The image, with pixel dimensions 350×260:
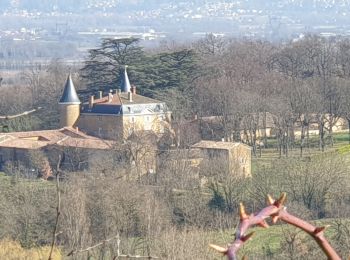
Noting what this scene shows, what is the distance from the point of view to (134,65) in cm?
3697

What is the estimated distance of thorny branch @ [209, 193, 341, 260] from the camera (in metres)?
1.35

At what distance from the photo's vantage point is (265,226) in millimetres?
1381

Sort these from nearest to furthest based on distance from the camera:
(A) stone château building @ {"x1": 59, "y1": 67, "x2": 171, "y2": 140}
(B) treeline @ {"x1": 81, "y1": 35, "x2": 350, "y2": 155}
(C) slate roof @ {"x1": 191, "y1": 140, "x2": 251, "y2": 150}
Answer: (C) slate roof @ {"x1": 191, "y1": 140, "x2": 251, "y2": 150}, (A) stone château building @ {"x1": 59, "y1": 67, "x2": 171, "y2": 140}, (B) treeline @ {"x1": 81, "y1": 35, "x2": 350, "y2": 155}

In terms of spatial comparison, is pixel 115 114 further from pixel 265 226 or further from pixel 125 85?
pixel 265 226

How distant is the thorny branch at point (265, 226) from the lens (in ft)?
4.44

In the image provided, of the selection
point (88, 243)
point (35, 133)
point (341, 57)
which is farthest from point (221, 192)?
point (341, 57)

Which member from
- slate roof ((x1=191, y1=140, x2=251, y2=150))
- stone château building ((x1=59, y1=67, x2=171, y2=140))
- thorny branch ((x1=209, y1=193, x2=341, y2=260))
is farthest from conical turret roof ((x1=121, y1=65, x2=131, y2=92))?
thorny branch ((x1=209, y1=193, x2=341, y2=260))

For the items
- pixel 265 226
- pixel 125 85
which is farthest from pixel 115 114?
pixel 265 226

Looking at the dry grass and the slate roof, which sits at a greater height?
the dry grass

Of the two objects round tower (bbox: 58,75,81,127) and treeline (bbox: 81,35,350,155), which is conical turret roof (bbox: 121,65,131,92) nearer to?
treeline (bbox: 81,35,350,155)

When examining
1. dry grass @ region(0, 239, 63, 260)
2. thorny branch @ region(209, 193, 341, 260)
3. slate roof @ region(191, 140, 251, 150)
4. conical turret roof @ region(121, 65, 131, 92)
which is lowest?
slate roof @ region(191, 140, 251, 150)

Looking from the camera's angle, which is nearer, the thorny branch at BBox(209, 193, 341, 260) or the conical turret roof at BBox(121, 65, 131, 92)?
the thorny branch at BBox(209, 193, 341, 260)

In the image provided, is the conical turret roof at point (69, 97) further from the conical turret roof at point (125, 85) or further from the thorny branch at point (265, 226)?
the thorny branch at point (265, 226)

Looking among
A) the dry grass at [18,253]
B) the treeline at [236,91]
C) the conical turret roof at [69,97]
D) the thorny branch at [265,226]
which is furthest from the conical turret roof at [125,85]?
the thorny branch at [265,226]
